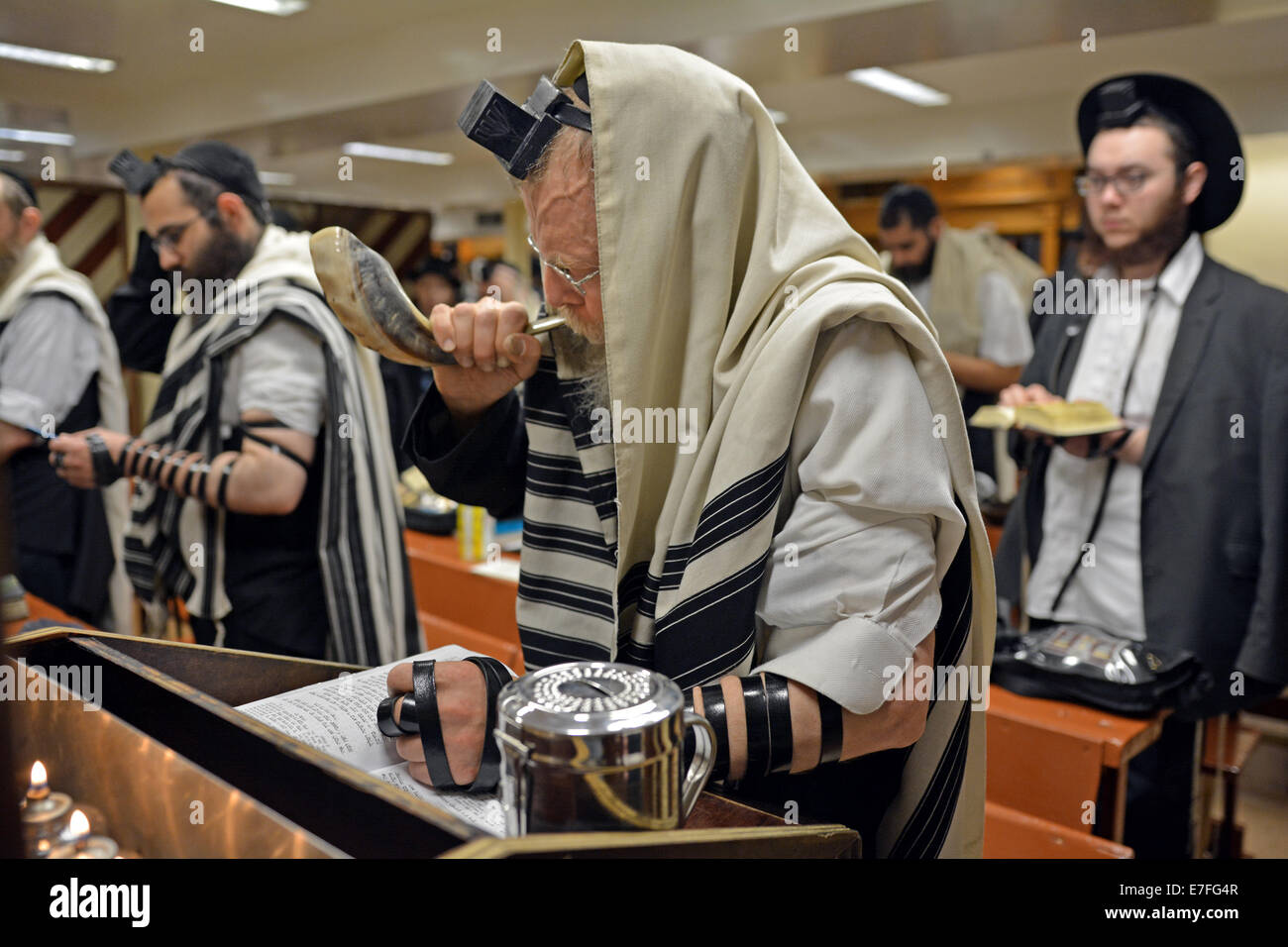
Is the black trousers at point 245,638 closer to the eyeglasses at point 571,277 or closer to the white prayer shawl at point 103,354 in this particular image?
the white prayer shawl at point 103,354

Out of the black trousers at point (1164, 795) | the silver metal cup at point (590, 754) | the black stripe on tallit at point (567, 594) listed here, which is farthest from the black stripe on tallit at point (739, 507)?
the black trousers at point (1164, 795)

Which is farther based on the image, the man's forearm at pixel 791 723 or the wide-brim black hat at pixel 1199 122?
the wide-brim black hat at pixel 1199 122

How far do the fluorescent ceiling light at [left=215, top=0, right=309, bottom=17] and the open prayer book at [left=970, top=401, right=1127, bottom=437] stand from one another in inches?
202

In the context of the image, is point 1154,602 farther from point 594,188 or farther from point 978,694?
point 594,188

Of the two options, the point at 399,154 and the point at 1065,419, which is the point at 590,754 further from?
the point at 399,154

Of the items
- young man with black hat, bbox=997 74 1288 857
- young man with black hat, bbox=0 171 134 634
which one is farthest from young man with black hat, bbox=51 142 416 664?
young man with black hat, bbox=997 74 1288 857

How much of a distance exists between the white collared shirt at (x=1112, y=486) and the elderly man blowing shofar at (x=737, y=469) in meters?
1.32

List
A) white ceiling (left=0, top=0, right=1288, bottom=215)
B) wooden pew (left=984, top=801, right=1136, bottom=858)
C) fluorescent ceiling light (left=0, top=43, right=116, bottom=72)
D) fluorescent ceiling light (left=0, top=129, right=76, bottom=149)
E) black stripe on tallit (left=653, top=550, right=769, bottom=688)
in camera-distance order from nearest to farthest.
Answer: black stripe on tallit (left=653, top=550, right=769, bottom=688) → wooden pew (left=984, top=801, right=1136, bottom=858) → white ceiling (left=0, top=0, right=1288, bottom=215) → fluorescent ceiling light (left=0, top=43, right=116, bottom=72) → fluorescent ceiling light (left=0, top=129, right=76, bottom=149)

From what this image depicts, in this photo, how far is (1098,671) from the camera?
6.77ft

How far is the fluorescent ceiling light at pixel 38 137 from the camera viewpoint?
368 inches

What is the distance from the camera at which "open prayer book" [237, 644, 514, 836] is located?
0.85m

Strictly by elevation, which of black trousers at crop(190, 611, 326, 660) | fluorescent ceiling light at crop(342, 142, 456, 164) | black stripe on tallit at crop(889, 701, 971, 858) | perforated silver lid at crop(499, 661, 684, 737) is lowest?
black trousers at crop(190, 611, 326, 660)

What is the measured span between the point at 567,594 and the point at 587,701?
68 cm

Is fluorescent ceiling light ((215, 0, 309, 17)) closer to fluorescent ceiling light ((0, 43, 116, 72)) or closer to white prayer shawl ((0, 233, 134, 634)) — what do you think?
fluorescent ceiling light ((0, 43, 116, 72))
